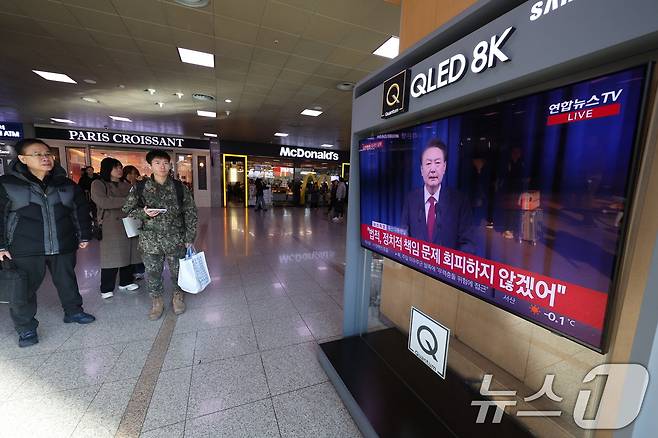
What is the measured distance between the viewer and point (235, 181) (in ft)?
44.0

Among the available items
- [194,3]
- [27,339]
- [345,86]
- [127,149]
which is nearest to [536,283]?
[27,339]

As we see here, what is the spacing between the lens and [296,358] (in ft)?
7.10

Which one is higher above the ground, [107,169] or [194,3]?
[194,3]

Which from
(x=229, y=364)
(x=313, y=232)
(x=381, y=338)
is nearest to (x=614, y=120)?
(x=381, y=338)

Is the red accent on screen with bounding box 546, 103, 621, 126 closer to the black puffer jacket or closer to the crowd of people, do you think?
the crowd of people

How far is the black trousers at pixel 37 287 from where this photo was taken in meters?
2.18

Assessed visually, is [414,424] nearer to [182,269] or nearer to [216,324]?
[216,324]

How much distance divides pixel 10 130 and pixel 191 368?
1188 cm

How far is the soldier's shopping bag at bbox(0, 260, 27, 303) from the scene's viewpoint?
81.8 inches

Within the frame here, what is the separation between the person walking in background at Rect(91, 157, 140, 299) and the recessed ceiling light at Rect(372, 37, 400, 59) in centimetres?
388

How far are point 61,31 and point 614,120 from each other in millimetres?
5994

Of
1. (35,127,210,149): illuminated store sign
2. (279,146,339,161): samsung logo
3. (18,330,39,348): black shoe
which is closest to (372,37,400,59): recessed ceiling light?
(18,330,39,348): black shoe

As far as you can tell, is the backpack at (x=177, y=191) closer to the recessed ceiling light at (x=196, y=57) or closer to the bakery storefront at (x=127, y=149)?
the recessed ceiling light at (x=196, y=57)

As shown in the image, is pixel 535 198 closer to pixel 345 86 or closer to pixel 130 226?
pixel 130 226
